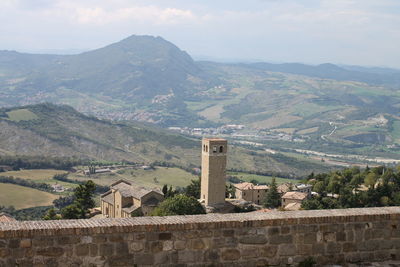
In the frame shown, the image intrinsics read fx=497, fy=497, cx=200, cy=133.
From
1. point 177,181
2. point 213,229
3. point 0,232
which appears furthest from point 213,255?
point 177,181

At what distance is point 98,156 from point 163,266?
18359cm

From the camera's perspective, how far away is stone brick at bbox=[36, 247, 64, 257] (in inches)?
295

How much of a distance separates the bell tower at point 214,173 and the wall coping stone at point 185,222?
5517 centimetres

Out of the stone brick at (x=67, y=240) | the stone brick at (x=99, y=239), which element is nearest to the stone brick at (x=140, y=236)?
the stone brick at (x=99, y=239)

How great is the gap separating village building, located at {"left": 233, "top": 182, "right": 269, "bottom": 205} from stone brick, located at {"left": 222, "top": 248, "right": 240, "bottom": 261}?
6691 centimetres

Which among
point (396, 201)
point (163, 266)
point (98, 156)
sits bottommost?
point (98, 156)

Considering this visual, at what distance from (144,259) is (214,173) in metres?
57.2

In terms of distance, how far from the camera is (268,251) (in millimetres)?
8586

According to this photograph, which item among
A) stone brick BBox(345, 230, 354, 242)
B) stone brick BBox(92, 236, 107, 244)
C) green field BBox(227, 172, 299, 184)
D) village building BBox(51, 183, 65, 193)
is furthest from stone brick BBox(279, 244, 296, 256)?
green field BBox(227, 172, 299, 184)

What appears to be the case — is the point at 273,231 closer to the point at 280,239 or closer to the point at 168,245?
the point at 280,239

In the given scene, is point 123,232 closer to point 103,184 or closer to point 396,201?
point 396,201

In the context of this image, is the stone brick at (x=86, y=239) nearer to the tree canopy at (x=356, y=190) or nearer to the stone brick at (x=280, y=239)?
the stone brick at (x=280, y=239)

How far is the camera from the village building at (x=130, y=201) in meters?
57.0

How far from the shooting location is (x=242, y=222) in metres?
8.47
